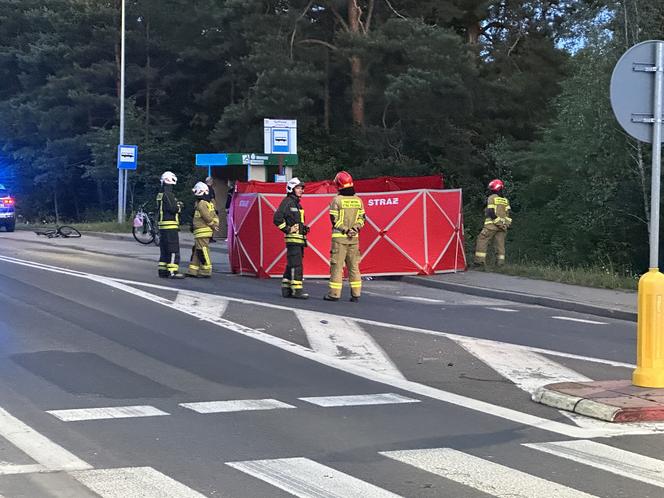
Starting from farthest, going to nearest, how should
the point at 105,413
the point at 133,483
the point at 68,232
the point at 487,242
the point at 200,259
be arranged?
the point at 68,232 < the point at 487,242 < the point at 200,259 < the point at 105,413 < the point at 133,483

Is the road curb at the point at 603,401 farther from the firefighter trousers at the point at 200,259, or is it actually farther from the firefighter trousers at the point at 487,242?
the firefighter trousers at the point at 487,242

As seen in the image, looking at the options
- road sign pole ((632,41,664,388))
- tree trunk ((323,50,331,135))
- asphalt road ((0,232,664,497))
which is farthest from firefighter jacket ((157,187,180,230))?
tree trunk ((323,50,331,135))

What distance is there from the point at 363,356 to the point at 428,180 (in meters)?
10.6

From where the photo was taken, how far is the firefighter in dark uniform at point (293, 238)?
47.1ft

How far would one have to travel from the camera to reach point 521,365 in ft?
30.6

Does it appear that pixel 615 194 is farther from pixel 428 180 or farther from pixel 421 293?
pixel 421 293

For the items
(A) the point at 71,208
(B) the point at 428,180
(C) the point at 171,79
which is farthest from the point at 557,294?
(A) the point at 71,208

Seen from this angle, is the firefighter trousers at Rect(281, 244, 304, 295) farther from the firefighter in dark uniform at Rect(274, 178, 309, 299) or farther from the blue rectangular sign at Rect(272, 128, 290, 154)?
the blue rectangular sign at Rect(272, 128, 290, 154)

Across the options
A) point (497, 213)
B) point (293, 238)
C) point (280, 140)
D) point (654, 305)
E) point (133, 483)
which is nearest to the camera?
point (133, 483)

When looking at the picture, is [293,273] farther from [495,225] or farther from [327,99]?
[327,99]

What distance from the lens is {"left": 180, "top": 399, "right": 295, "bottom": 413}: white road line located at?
285 inches

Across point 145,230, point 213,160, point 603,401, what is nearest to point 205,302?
point 603,401

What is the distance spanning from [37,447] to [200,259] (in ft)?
36.7

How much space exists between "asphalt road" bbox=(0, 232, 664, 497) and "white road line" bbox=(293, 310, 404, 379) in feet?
0.13
